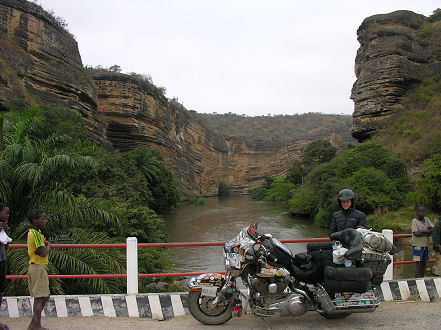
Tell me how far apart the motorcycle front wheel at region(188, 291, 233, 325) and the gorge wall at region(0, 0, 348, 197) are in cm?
2190

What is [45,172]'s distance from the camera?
19.5 ft

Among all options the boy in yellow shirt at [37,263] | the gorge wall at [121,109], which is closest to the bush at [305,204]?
the gorge wall at [121,109]

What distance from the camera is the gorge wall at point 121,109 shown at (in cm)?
2680

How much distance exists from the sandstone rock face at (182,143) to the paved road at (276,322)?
3658 cm

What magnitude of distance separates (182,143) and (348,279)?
49239mm

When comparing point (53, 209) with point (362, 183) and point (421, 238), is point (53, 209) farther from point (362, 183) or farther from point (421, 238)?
point (362, 183)

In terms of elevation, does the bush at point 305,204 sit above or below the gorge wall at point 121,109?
below

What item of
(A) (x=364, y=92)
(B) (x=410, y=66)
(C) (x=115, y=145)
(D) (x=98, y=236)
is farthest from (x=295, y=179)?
(D) (x=98, y=236)

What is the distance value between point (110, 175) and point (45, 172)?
12.7 m

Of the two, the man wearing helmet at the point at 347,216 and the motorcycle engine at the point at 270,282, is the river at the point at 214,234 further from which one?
the motorcycle engine at the point at 270,282

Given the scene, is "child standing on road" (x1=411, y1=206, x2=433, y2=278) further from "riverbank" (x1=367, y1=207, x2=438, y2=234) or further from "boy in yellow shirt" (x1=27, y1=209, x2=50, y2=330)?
"riverbank" (x1=367, y1=207, x2=438, y2=234)

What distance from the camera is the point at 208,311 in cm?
389

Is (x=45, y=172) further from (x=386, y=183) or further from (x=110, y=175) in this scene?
(x=386, y=183)

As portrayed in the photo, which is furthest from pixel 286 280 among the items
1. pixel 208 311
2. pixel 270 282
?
pixel 208 311
